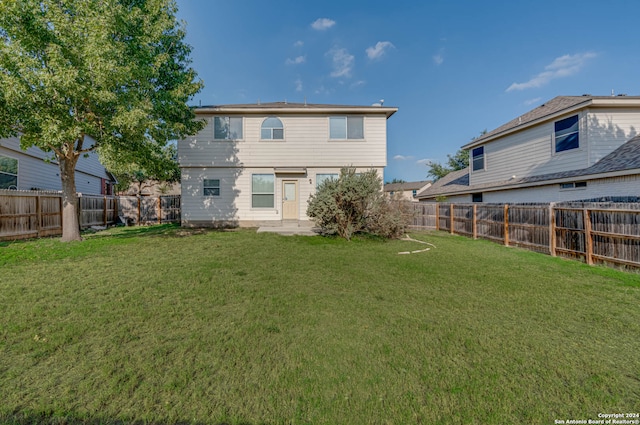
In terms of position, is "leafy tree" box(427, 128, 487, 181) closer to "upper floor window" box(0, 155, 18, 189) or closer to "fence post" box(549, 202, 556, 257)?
"fence post" box(549, 202, 556, 257)

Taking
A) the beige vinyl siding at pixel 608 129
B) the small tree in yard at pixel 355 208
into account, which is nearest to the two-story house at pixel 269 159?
the small tree in yard at pixel 355 208

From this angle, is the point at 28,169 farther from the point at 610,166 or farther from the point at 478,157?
the point at 610,166

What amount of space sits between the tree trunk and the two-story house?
4.38m

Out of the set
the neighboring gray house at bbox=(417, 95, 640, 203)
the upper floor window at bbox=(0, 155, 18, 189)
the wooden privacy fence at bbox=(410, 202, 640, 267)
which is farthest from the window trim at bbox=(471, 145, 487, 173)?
the upper floor window at bbox=(0, 155, 18, 189)

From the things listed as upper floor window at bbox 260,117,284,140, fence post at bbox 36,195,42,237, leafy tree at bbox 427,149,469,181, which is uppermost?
leafy tree at bbox 427,149,469,181

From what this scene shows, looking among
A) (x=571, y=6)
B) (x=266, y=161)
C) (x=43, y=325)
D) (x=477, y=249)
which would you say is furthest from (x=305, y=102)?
(x=43, y=325)

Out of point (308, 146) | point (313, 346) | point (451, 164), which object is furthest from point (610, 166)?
point (451, 164)

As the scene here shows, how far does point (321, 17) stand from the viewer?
15312 mm

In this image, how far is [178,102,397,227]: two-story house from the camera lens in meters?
13.0

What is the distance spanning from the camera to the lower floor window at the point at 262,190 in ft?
43.2

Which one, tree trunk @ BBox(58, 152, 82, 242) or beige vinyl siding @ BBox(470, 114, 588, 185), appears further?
beige vinyl siding @ BBox(470, 114, 588, 185)

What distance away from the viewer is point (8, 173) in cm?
1122

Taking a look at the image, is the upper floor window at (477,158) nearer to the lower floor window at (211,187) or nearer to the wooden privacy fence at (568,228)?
the wooden privacy fence at (568,228)

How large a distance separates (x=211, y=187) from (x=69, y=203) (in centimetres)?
535
